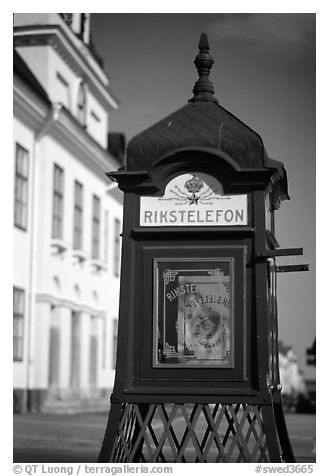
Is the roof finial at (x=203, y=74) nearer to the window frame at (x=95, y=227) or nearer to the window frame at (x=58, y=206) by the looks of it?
the window frame at (x=58, y=206)

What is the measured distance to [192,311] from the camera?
444cm

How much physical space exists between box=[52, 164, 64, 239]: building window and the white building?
0.01 meters

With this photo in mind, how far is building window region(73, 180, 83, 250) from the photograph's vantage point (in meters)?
15.0

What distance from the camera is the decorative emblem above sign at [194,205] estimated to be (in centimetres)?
445

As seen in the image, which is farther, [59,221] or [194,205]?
[59,221]

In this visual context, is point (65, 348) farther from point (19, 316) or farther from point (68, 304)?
point (19, 316)

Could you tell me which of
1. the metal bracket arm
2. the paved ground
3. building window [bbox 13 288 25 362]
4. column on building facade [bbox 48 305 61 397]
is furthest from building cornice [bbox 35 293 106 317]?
the metal bracket arm

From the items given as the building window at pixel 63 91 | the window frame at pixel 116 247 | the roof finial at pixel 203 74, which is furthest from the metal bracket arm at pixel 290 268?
the window frame at pixel 116 247

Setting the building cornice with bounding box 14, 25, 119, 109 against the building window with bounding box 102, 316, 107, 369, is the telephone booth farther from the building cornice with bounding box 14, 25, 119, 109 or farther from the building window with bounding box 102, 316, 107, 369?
the building window with bounding box 102, 316, 107, 369

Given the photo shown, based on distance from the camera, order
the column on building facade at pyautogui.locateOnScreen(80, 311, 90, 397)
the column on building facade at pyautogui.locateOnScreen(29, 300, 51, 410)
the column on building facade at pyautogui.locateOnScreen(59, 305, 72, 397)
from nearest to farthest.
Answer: the column on building facade at pyautogui.locateOnScreen(29, 300, 51, 410)
the column on building facade at pyautogui.locateOnScreen(59, 305, 72, 397)
the column on building facade at pyautogui.locateOnScreen(80, 311, 90, 397)

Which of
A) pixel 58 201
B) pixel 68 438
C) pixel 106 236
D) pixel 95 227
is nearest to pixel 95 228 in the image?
pixel 95 227

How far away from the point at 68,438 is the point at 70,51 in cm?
570

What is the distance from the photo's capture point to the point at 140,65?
6805mm

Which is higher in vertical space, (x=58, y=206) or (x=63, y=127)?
(x=63, y=127)
